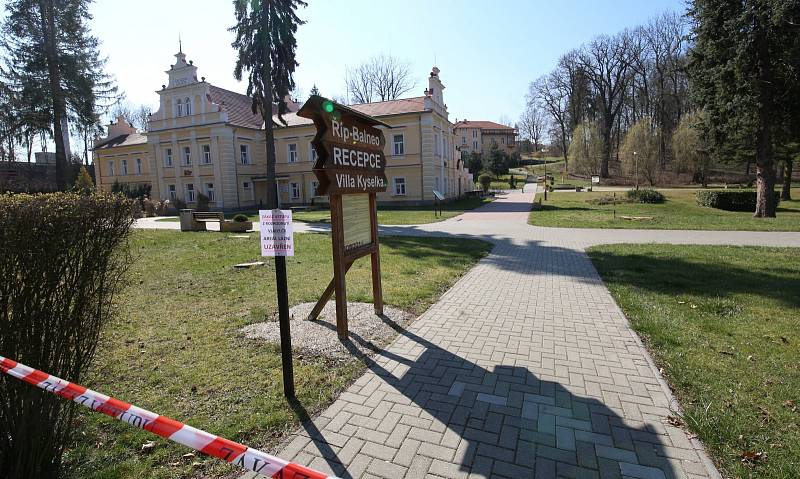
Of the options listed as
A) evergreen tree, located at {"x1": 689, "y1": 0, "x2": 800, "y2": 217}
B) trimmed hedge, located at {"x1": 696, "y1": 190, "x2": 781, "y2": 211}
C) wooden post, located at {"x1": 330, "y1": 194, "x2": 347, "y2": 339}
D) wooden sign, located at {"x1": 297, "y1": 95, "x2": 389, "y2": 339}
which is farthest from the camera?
trimmed hedge, located at {"x1": 696, "y1": 190, "x2": 781, "y2": 211}

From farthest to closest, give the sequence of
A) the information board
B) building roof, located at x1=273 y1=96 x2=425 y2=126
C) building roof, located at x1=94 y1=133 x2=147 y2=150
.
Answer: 1. building roof, located at x1=94 y1=133 x2=147 y2=150
2. building roof, located at x1=273 y1=96 x2=425 y2=126
3. the information board

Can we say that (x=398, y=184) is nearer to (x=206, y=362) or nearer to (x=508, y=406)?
(x=206, y=362)

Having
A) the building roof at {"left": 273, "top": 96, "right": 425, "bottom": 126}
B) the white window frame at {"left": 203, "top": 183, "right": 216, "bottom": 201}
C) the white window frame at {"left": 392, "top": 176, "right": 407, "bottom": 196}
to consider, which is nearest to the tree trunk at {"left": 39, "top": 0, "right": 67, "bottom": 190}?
the white window frame at {"left": 203, "top": 183, "right": 216, "bottom": 201}

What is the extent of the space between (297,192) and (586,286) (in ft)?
111

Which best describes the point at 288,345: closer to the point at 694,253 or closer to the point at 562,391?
the point at 562,391

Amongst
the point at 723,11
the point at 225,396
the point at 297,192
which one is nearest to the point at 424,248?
the point at 225,396

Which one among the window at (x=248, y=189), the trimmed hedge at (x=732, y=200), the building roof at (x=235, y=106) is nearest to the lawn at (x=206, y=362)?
the trimmed hedge at (x=732, y=200)

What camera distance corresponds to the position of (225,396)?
380cm

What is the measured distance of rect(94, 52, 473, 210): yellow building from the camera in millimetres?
→ 34312

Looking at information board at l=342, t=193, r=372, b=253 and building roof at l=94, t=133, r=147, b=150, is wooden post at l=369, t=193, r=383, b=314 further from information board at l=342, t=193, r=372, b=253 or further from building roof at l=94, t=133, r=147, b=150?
building roof at l=94, t=133, r=147, b=150

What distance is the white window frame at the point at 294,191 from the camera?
38375 mm

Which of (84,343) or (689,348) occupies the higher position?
(84,343)

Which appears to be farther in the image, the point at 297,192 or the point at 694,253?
the point at 297,192

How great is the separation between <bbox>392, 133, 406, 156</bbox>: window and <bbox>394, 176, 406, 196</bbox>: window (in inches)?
82.0
